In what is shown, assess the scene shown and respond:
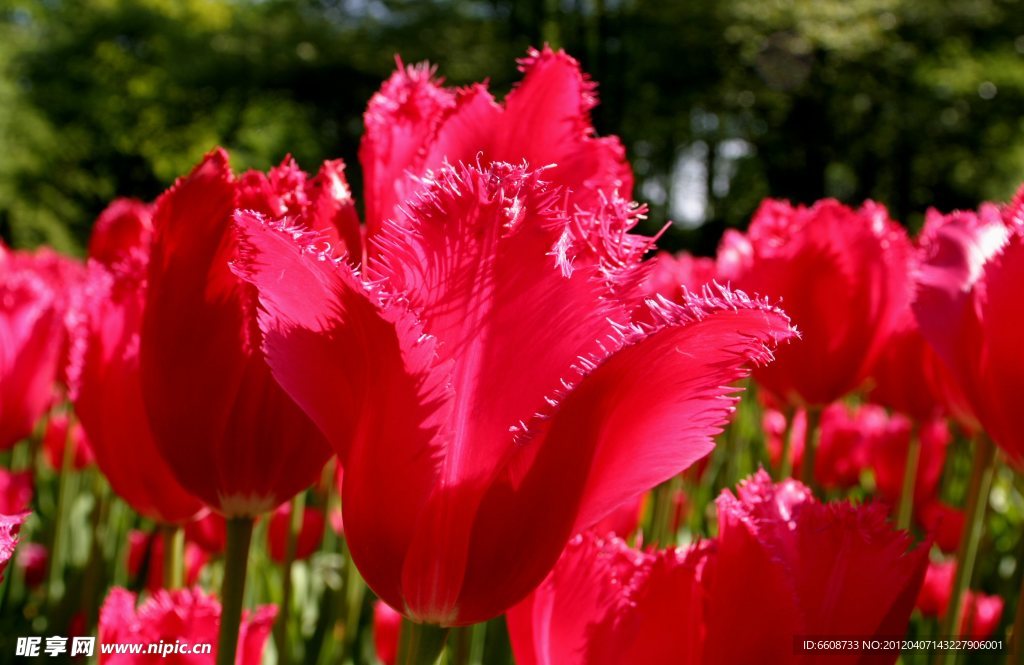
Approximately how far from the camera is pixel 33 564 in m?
1.67

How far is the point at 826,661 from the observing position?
517mm

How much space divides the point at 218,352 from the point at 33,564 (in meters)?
1.36

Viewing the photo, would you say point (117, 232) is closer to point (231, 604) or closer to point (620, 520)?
point (620, 520)

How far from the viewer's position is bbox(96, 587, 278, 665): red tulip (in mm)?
614

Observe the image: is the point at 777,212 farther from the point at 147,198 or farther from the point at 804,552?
the point at 147,198

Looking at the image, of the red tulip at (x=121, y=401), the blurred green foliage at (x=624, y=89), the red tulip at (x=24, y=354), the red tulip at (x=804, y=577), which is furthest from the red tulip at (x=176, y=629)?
the blurred green foliage at (x=624, y=89)

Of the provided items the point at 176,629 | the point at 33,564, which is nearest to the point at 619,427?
the point at 176,629

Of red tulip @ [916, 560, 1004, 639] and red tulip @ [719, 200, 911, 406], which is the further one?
red tulip @ [916, 560, 1004, 639]

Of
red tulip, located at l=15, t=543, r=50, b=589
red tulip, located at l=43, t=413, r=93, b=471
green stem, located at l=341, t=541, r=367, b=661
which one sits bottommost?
red tulip, located at l=15, t=543, r=50, b=589

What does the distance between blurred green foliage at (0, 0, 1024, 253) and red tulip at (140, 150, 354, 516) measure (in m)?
14.4

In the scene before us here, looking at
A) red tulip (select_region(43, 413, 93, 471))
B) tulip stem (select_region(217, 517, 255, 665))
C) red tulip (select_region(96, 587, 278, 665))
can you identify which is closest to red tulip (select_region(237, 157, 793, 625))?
tulip stem (select_region(217, 517, 255, 665))

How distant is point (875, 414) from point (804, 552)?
1.83 metres

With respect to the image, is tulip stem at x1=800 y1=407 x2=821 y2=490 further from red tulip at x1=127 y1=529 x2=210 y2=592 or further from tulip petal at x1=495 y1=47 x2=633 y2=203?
red tulip at x1=127 y1=529 x2=210 y2=592

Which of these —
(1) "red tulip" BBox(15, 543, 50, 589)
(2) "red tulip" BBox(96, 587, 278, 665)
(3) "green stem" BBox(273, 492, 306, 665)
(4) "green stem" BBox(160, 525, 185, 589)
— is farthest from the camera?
(1) "red tulip" BBox(15, 543, 50, 589)
